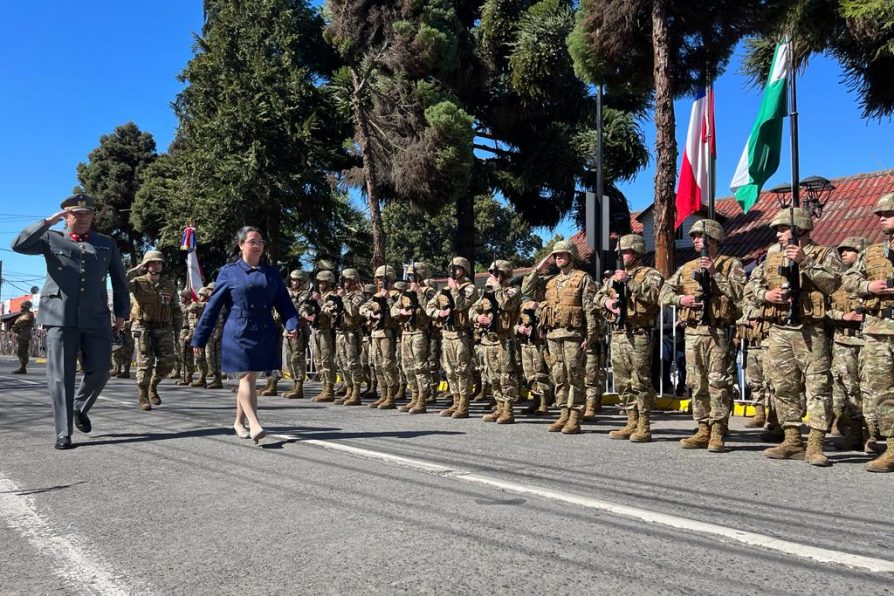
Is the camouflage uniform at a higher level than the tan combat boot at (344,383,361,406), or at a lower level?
higher

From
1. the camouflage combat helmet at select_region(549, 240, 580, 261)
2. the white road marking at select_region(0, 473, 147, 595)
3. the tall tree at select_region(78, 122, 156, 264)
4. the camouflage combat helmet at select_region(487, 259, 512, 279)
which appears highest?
the tall tree at select_region(78, 122, 156, 264)

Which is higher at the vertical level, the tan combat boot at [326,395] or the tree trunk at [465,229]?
the tree trunk at [465,229]

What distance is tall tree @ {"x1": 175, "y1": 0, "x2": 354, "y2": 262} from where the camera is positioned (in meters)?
26.2

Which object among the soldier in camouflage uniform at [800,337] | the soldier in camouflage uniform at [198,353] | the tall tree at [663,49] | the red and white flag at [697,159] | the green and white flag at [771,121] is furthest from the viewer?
the soldier in camouflage uniform at [198,353]

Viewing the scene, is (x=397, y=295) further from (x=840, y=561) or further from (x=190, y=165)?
(x=190, y=165)

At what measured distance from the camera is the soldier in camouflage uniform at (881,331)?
6.21m

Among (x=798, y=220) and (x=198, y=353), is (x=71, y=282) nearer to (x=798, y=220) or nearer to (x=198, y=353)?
(x=798, y=220)

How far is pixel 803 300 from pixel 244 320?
5062 mm

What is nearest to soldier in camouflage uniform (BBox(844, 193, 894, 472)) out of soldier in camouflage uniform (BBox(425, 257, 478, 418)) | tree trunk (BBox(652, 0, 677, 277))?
soldier in camouflage uniform (BBox(425, 257, 478, 418))

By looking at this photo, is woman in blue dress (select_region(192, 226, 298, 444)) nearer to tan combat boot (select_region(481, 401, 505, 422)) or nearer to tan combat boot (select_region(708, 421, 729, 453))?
tan combat boot (select_region(481, 401, 505, 422))

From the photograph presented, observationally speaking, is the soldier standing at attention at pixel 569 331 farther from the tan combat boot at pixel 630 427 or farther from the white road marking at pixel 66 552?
the white road marking at pixel 66 552

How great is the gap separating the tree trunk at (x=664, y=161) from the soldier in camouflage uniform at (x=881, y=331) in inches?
277

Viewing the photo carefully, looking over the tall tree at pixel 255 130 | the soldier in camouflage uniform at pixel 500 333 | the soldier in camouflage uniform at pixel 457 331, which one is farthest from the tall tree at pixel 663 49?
the tall tree at pixel 255 130

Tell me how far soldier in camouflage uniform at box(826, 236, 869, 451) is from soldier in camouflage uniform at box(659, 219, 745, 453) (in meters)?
1.02
